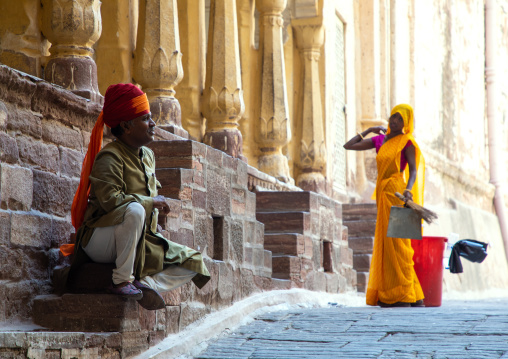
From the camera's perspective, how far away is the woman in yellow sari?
782cm

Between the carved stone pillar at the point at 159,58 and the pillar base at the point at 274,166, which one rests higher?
the carved stone pillar at the point at 159,58

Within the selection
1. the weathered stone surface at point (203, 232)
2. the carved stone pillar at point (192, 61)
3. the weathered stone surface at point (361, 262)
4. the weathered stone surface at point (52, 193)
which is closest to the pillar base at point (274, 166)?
the carved stone pillar at point (192, 61)

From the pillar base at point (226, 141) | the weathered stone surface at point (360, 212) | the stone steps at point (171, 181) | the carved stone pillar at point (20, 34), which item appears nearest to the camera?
the stone steps at point (171, 181)

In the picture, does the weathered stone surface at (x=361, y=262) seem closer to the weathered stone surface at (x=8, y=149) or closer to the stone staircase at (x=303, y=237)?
the stone staircase at (x=303, y=237)

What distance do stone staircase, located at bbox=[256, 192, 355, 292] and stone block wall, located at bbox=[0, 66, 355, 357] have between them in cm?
177

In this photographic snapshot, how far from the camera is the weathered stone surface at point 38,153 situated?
4871mm

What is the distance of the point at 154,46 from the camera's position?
7.66 m

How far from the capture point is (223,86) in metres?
8.90

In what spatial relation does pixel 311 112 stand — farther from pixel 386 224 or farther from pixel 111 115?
pixel 111 115

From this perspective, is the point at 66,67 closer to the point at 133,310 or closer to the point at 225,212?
the point at 225,212

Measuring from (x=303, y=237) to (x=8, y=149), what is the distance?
4435mm

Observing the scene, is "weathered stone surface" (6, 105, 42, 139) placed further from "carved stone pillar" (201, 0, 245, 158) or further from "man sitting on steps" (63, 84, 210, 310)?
"carved stone pillar" (201, 0, 245, 158)

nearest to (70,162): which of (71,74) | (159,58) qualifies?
(71,74)

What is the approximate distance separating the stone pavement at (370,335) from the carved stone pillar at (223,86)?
7.82ft
